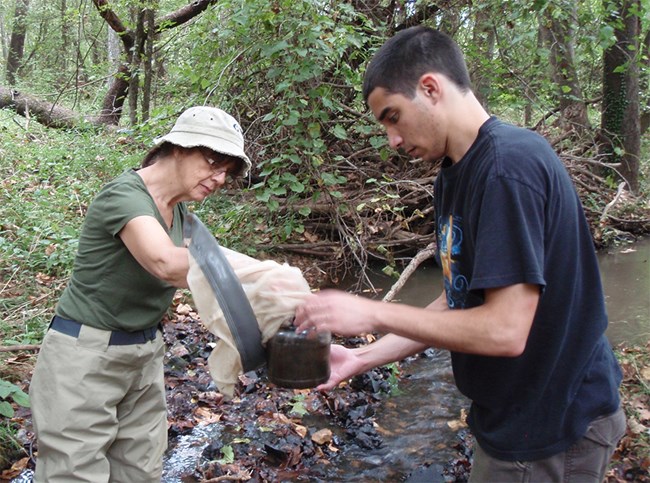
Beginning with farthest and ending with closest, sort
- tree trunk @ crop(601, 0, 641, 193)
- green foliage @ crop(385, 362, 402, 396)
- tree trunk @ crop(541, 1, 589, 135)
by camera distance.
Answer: tree trunk @ crop(601, 0, 641, 193)
tree trunk @ crop(541, 1, 589, 135)
green foliage @ crop(385, 362, 402, 396)

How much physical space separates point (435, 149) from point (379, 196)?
546cm

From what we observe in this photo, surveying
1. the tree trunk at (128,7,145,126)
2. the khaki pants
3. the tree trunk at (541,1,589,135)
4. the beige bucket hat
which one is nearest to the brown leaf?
the khaki pants

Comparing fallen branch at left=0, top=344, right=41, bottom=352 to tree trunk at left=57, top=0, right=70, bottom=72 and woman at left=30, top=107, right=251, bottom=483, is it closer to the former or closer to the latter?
woman at left=30, top=107, right=251, bottom=483

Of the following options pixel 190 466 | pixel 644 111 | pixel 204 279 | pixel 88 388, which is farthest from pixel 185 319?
pixel 644 111

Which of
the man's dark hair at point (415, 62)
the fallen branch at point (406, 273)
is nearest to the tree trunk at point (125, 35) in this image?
the fallen branch at point (406, 273)

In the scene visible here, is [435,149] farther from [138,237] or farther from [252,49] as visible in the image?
[252,49]

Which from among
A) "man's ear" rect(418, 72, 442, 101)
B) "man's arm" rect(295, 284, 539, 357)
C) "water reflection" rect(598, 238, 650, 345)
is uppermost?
"man's ear" rect(418, 72, 442, 101)

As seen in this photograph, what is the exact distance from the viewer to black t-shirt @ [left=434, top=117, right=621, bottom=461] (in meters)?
1.52

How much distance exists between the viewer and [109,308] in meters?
2.48

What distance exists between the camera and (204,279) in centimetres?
182

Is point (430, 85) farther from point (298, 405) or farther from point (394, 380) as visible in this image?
point (394, 380)

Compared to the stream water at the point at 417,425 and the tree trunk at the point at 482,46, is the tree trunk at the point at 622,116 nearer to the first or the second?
the tree trunk at the point at 482,46

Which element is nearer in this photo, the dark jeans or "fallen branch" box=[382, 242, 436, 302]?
the dark jeans

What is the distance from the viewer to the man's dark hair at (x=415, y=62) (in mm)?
1737
